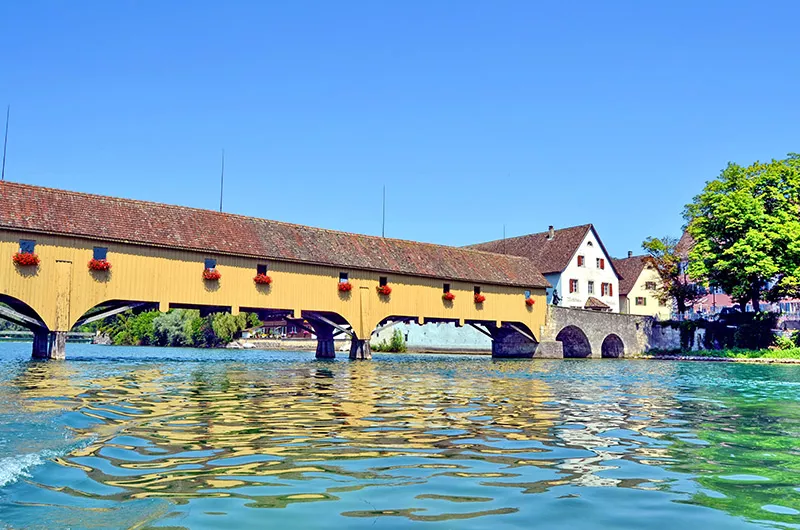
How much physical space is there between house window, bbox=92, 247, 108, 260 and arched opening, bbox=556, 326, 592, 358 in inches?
1045

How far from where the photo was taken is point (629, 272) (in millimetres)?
59812

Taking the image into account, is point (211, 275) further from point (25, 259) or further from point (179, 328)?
point (179, 328)

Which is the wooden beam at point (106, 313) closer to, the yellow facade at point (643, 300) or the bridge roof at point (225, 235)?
the bridge roof at point (225, 235)

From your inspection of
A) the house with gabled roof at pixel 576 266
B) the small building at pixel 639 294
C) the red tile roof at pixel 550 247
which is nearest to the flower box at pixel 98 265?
the house with gabled roof at pixel 576 266

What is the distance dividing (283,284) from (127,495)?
82.2ft

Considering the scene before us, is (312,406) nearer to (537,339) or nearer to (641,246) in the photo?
(537,339)

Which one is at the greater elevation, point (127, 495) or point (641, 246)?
point (641, 246)

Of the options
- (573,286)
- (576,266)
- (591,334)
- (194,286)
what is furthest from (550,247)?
(194,286)

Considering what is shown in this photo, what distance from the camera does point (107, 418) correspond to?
8.47 m

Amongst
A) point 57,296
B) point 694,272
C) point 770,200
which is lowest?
point 57,296

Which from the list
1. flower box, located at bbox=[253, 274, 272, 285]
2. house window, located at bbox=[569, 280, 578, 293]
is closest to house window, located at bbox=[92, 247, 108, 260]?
flower box, located at bbox=[253, 274, 272, 285]

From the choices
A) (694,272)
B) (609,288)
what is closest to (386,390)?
(694,272)

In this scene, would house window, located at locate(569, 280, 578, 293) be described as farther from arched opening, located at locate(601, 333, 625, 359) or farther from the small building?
the small building

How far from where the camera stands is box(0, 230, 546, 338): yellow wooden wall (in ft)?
78.1
